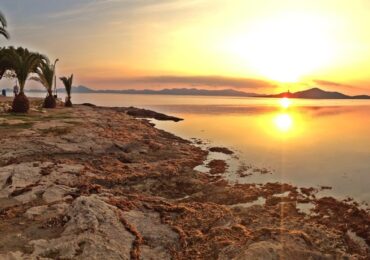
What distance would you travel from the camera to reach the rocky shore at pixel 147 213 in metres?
9.77

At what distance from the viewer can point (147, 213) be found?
12.6 metres

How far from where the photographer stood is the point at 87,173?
17656 mm

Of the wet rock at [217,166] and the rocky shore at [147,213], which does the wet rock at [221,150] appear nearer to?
the wet rock at [217,166]

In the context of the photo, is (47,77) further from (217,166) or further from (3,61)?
(217,166)

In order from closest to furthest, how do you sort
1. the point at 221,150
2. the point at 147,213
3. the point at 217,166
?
1. the point at 147,213
2. the point at 217,166
3. the point at 221,150

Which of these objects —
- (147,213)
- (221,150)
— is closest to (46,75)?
(221,150)

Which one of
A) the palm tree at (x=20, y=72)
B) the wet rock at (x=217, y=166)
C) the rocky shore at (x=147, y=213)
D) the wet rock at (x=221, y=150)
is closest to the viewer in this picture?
the rocky shore at (x=147, y=213)

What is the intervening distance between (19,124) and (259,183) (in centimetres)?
1955

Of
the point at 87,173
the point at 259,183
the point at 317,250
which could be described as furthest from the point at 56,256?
the point at 259,183

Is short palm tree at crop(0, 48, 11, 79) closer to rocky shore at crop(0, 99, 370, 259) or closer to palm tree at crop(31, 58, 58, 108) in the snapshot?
palm tree at crop(31, 58, 58, 108)

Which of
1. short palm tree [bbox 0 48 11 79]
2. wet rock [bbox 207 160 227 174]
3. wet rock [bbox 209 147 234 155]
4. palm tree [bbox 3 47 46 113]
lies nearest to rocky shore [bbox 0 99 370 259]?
wet rock [bbox 207 160 227 174]

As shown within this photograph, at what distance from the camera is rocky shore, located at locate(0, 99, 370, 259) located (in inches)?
385

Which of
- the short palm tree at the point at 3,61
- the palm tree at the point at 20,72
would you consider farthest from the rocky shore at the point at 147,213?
the short palm tree at the point at 3,61

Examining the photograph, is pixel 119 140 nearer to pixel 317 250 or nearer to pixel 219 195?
pixel 219 195
